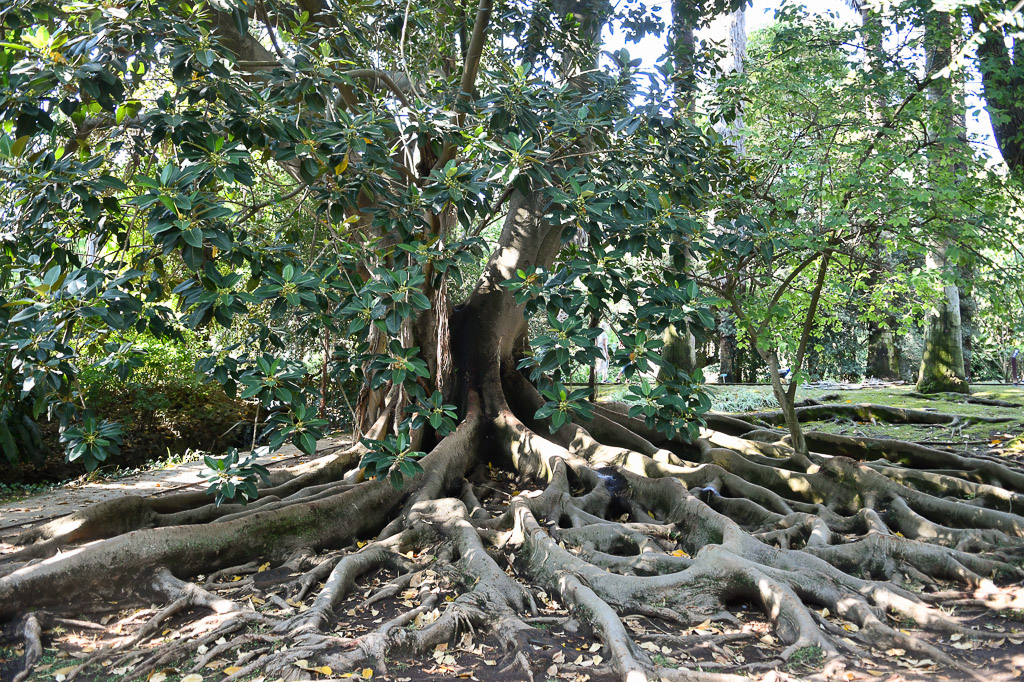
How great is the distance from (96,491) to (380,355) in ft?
17.8

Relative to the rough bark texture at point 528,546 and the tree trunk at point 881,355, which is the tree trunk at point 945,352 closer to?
the rough bark texture at point 528,546

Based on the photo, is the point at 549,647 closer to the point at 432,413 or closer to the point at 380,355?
the point at 432,413

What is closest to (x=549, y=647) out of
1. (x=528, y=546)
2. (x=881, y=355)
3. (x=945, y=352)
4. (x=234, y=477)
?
(x=528, y=546)

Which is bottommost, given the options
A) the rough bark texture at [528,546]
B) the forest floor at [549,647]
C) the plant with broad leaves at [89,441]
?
the forest floor at [549,647]

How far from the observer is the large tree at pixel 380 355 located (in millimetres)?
3113

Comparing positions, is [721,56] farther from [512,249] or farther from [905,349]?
[905,349]

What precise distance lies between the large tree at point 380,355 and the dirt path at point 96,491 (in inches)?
67.2

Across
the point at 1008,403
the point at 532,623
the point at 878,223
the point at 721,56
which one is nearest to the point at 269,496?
the point at 532,623

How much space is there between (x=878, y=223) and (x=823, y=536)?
2.50 m

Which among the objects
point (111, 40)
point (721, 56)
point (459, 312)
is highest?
point (721, 56)

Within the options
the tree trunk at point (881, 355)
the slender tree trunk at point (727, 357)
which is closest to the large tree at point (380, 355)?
the slender tree trunk at point (727, 357)

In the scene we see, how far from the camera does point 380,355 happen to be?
3279 millimetres

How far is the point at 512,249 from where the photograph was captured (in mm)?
6156

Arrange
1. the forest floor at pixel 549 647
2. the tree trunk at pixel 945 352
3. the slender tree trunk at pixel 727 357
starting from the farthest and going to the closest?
the slender tree trunk at pixel 727 357
the tree trunk at pixel 945 352
the forest floor at pixel 549 647
